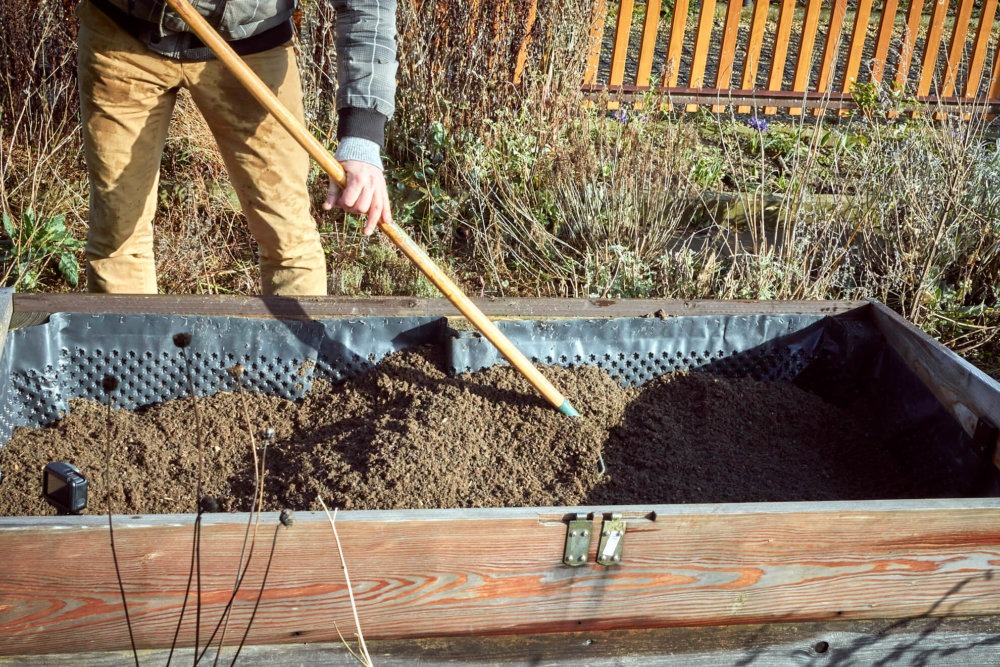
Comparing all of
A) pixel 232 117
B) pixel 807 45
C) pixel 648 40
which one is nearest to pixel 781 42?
pixel 807 45

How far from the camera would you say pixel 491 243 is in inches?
164

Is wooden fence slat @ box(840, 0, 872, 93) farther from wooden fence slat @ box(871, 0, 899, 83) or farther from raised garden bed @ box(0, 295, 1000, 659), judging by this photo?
raised garden bed @ box(0, 295, 1000, 659)

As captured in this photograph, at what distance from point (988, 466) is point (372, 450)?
1.55 m

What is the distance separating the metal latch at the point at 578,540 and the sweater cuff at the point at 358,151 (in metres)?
1.09

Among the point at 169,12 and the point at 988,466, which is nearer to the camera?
the point at 988,466

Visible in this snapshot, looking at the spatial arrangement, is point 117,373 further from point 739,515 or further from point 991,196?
point 991,196

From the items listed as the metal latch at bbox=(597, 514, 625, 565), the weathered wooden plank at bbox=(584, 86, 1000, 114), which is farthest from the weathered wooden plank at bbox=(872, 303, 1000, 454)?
the weathered wooden plank at bbox=(584, 86, 1000, 114)

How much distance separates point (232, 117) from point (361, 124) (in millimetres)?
637

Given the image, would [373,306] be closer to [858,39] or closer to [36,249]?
[36,249]

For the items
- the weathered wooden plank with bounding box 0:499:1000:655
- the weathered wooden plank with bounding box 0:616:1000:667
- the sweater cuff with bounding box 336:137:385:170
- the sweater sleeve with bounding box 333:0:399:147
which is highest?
the sweater sleeve with bounding box 333:0:399:147

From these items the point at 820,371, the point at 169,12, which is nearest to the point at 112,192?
the point at 169,12

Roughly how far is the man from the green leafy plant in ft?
3.01

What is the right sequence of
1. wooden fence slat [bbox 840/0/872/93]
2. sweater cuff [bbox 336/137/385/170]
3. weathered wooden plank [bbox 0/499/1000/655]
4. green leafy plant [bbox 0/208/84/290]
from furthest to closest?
wooden fence slat [bbox 840/0/872/93] < green leafy plant [bbox 0/208/84/290] < sweater cuff [bbox 336/137/385/170] < weathered wooden plank [bbox 0/499/1000/655]

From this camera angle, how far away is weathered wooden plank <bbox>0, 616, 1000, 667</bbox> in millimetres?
1807
